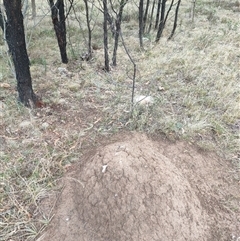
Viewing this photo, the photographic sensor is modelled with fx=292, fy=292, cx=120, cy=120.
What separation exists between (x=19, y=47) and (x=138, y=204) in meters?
1.96

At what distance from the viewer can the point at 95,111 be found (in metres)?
3.32

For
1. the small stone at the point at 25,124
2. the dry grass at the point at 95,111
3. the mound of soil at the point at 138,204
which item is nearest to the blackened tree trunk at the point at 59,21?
the dry grass at the point at 95,111

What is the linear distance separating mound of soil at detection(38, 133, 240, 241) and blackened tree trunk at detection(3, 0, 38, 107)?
4.06 ft

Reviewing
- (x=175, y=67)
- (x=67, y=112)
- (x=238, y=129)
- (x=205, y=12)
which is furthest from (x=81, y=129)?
(x=205, y=12)

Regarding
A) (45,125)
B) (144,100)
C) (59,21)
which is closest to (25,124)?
(45,125)

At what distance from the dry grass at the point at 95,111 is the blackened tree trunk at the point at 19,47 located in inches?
6.7

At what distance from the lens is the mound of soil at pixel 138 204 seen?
1.98 metres

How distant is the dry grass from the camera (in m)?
2.37

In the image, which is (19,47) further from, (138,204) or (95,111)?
(138,204)

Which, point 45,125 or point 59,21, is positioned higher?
point 59,21

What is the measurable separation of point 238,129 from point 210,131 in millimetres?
330

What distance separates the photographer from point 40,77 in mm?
3996

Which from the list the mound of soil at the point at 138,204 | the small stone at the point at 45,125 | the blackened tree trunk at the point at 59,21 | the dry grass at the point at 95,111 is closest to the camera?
the mound of soil at the point at 138,204

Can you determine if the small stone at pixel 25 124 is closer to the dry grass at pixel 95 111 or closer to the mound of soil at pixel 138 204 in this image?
the dry grass at pixel 95 111
